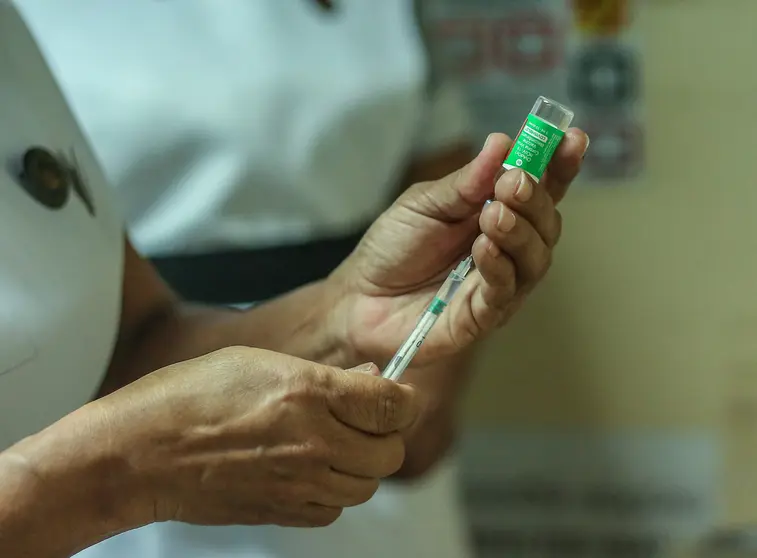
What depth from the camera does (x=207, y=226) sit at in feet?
1.96

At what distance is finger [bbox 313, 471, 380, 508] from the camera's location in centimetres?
36

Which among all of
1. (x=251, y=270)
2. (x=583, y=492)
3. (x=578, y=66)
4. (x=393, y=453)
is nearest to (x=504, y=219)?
(x=393, y=453)

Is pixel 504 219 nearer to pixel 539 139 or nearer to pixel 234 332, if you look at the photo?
pixel 539 139

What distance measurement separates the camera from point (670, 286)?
2.58ft

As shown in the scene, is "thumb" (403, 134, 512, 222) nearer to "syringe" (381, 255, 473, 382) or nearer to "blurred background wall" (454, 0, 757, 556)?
"syringe" (381, 255, 473, 382)

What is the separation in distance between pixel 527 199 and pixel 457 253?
0.05m

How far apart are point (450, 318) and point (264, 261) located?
0.22 m

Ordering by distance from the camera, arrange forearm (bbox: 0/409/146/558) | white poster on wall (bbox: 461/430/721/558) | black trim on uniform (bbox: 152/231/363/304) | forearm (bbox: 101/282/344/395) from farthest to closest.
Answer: white poster on wall (bbox: 461/430/721/558), black trim on uniform (bbox: 152/231/363/304), forearm (bbox: 101/282/344/395), forearm (bbox: 0/409/146/558)

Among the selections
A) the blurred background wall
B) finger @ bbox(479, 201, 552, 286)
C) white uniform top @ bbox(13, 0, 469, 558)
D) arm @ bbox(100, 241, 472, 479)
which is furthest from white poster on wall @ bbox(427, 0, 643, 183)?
finger @ bbox(479, 201, 552, 286)

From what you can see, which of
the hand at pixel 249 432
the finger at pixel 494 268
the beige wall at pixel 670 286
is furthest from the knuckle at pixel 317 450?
the beige wall at pixel 670 286

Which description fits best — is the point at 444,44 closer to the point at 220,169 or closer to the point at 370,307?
the point at 220,169

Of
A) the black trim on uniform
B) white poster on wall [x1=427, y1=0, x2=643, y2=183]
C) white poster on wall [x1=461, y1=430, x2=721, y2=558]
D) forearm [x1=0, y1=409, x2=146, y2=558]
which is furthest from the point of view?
white poster on wall [x1=461, y1=430, x2=721, y2=558]

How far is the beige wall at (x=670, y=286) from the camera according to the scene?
0.72 m

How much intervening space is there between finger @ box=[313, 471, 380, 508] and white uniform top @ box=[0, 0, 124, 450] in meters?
0.11
